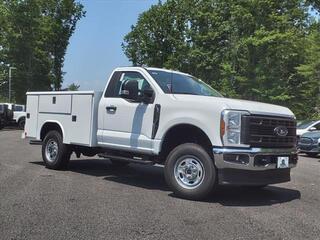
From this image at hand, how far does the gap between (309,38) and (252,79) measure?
604 cm

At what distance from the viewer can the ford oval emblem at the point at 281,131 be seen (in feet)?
30.3

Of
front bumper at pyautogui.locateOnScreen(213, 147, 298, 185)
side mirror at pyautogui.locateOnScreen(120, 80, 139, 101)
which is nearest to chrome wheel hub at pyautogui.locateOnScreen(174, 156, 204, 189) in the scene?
front bumper at pyautogui.locateOnScreen(213, 147, 298, 185)

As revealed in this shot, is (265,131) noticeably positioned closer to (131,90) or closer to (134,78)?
(131,90)

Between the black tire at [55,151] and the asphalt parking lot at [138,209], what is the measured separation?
13.0 inches

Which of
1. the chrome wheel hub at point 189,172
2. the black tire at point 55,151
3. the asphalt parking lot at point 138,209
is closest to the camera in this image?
the asphalt parking lot at point 138,209

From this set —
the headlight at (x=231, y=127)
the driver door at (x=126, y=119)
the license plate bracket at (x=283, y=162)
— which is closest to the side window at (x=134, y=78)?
the driver door at (x=126, y=119)

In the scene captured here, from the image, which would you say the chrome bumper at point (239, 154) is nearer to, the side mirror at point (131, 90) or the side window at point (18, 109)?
the side mirror at point (131, 90)

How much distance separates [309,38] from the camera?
42875 mm

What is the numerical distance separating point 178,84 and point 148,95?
0.73m

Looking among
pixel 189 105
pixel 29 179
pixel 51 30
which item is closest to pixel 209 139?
pixel 189 105

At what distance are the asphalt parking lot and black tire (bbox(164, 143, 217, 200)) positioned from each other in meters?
0.20

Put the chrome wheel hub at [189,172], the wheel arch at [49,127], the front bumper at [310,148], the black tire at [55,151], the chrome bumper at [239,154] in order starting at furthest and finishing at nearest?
the front bumper at [310,148], the wheel arch at [49,127], the black tire at [55,151], the chrome wheel hub at [189,172], the chrome bumper at [239,154]

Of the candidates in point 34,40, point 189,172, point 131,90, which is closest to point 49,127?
point 131,90

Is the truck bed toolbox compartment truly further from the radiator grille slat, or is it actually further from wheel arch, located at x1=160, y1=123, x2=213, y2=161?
the radiator grille slat
